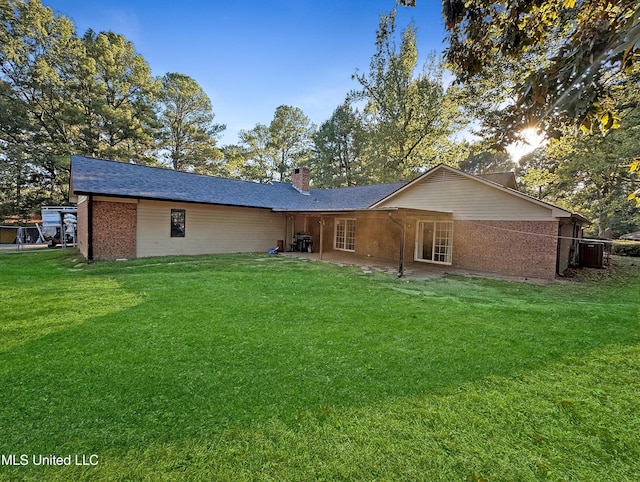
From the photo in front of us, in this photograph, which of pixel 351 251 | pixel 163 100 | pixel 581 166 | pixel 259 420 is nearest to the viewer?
pixel 259 420

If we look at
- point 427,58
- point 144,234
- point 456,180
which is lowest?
point 144,234

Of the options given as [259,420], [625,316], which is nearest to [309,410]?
[259,420]

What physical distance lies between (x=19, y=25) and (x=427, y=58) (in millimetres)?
28015

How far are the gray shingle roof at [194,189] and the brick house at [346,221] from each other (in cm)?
5

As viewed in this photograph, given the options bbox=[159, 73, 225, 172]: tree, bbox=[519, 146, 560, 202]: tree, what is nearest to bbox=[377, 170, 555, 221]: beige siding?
bbox=[519, 146, 560, 202]: tree

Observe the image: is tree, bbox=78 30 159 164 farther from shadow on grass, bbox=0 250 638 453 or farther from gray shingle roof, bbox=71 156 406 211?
shadow on grass, bbox=0 250 638 453

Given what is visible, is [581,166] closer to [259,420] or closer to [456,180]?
[456,180]

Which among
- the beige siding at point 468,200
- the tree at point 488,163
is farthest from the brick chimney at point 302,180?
the tree at point 488,163

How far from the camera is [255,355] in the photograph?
11.7ft

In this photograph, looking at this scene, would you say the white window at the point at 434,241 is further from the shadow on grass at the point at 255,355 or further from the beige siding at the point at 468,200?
the shadow on grass at the point at 255,355

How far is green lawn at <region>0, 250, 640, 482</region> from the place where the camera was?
1999 mm

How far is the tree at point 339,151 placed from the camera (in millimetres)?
29797

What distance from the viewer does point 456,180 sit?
35.9 feet

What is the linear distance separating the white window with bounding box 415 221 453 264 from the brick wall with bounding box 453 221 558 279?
0.43 metres
